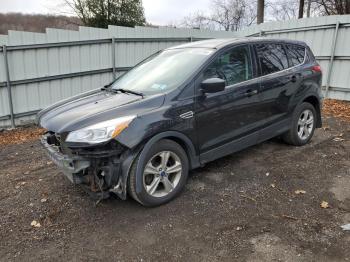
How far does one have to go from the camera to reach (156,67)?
14.8 feet

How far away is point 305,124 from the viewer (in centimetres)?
551

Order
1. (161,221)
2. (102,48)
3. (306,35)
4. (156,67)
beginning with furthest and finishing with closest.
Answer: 1. (306,35)
2. (102,48)
3. (156,67)
4. (161,221)

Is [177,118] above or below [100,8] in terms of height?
below

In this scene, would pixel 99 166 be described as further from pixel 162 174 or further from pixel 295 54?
pixel 295 54

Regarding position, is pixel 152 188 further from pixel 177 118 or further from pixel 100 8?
pixel 100 8

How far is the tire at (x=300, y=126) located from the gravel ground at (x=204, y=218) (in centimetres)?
50

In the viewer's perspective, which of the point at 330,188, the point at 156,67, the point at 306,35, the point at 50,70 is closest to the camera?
the point at 330,188

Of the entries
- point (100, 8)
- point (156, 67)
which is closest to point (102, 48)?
point (156, 67)

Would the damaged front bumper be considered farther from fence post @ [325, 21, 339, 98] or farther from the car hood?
fence post @ [325, 21, 339, 98]

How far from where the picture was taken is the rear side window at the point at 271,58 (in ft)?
15.4

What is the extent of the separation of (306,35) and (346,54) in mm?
1389

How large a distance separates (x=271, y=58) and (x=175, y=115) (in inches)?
80.8

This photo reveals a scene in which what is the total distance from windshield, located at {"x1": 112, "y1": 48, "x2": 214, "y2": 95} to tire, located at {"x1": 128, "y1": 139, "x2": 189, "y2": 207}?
0.71 m

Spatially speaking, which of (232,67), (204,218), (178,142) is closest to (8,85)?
(178,142)
